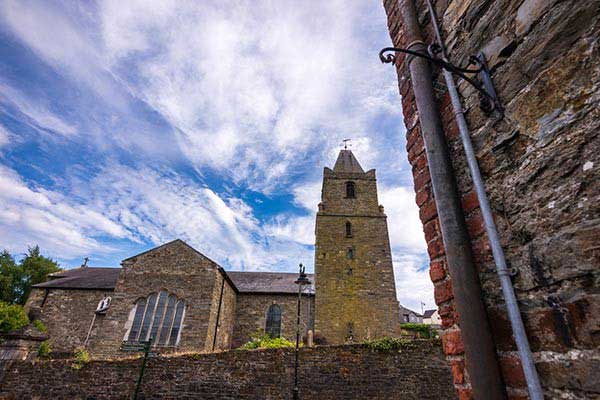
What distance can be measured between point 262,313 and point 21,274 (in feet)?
108

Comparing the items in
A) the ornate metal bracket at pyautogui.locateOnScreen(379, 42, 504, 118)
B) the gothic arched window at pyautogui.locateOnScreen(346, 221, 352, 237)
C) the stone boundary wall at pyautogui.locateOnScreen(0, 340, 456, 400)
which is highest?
the gothic arched window at pyautogui.locateOnScreen(346, 221, 352, 237)

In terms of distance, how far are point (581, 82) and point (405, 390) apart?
11.9 meters

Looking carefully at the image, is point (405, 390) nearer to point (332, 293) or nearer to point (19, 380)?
point (332, 293)

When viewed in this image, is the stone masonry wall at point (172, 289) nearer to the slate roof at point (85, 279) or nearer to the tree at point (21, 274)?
the slate roof at point (85, 279)

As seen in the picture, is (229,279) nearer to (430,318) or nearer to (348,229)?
(348,229)

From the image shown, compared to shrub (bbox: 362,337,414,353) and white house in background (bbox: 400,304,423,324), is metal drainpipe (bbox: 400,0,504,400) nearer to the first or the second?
shrub (bbox: 362,337,414,353)

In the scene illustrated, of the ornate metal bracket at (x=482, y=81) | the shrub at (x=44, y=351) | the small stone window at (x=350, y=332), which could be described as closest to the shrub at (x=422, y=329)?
the small stone window at (x=350, y=332)

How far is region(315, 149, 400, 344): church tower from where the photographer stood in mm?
18438

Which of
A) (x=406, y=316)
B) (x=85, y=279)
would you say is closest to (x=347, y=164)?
(x=85, y=279)

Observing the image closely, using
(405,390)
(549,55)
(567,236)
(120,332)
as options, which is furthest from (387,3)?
(120,332)

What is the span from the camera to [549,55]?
55.4 inches

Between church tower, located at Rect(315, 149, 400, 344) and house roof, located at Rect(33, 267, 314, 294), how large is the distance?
2.10m

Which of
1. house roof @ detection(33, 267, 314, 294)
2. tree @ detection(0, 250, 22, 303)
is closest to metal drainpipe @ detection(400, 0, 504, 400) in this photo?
house roof @ detection(33, 267, 314, 294)

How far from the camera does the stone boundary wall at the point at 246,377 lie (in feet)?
32.9
